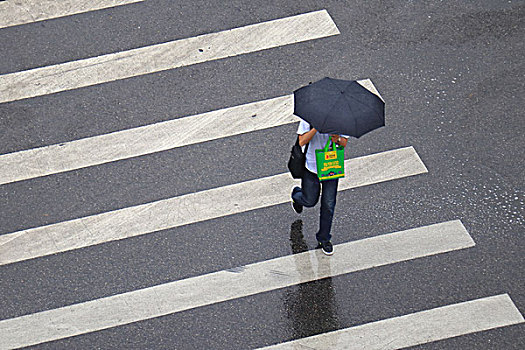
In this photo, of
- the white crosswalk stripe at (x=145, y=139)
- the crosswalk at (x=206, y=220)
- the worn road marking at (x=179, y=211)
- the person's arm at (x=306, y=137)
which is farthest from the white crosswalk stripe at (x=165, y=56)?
the person's arm at (x=306, y=137)

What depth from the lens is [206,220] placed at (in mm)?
7090

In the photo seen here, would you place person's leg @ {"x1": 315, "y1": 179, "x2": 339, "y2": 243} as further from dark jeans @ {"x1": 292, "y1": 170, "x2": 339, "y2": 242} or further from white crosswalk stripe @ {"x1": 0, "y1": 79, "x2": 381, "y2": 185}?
white crosswalk stripe @ {"x1": 0, "y1": 79, "x2": 381, "y2": 185}

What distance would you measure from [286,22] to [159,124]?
6.88 feet

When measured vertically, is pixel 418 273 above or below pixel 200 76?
below

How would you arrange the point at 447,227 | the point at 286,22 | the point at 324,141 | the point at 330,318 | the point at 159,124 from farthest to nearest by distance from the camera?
the point at 286,22, the point at 159,124, the point at 447,227, the point at 330,318, the point at 324,141

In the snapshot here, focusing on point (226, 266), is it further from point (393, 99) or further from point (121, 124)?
point (393, 99)

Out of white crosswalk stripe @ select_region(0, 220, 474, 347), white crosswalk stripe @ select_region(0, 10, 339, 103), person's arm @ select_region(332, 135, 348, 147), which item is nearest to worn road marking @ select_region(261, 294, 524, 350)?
white crosswalk stripe @ select_region(0, 220, 474, 347)

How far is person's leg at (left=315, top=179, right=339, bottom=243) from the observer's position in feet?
20.9

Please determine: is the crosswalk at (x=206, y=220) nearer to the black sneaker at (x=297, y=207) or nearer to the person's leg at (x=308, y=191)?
the black sneaker at (x=297, y=207)

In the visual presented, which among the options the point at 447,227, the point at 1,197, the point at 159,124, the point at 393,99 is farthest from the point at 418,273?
the point at 1,197

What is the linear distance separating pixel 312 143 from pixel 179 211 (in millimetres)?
1740

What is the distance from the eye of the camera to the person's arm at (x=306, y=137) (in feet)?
19.5

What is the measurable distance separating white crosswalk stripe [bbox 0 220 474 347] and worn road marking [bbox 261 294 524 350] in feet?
1.88

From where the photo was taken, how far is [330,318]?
651 centimetres
